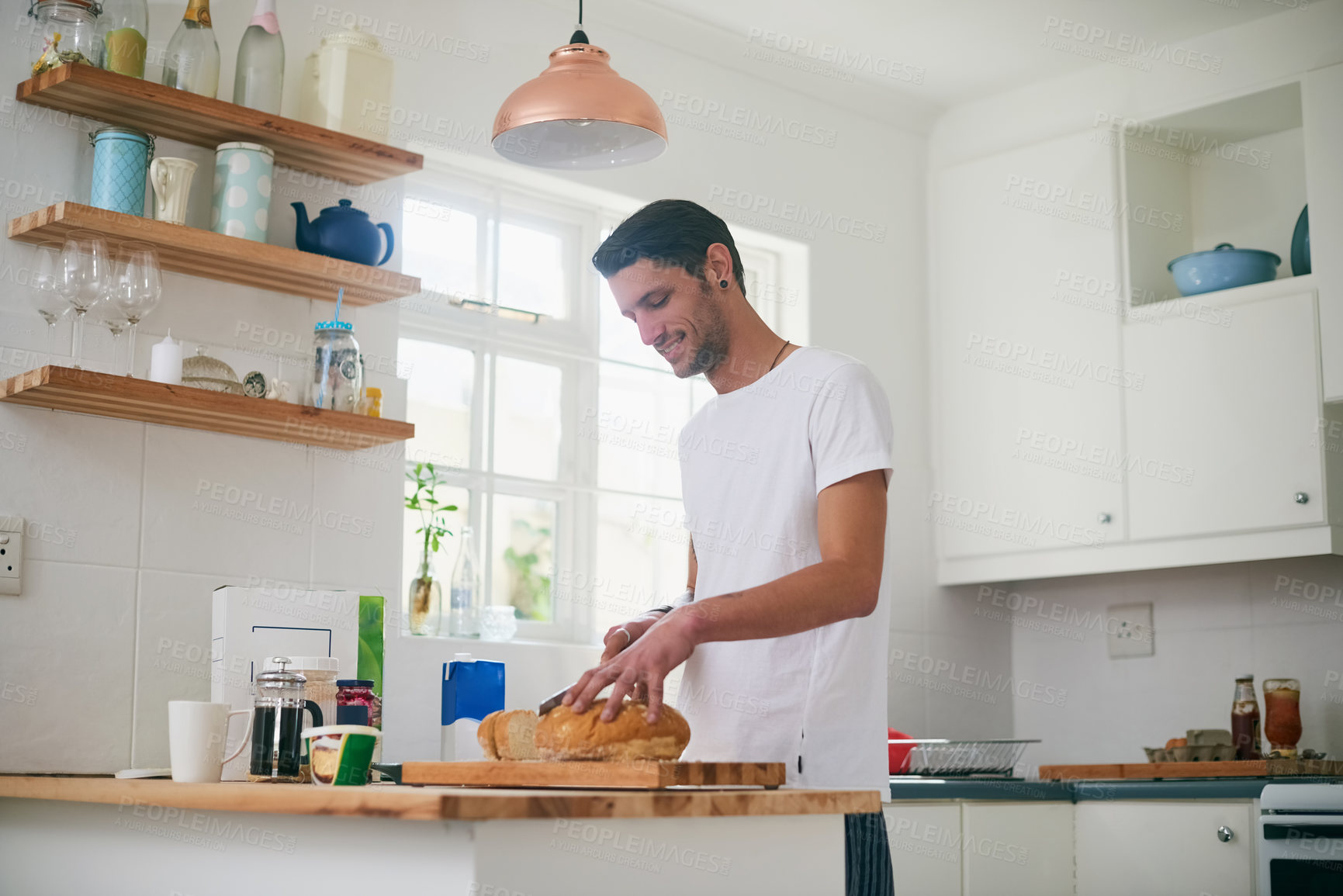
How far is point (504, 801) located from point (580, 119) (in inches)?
57.0

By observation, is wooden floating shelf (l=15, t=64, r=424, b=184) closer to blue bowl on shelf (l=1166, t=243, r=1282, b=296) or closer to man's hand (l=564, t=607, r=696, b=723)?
man's hand (l=564, t=607, r=696, b=723)

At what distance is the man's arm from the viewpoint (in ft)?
4.46

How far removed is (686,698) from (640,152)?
3.76 ft

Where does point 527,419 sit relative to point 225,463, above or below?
above

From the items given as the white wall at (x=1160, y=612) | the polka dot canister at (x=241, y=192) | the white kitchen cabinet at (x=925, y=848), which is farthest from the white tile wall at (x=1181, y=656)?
the polka dot canister at (x=241, y=192)

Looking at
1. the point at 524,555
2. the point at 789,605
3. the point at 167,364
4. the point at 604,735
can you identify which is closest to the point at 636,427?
the point at 524,555

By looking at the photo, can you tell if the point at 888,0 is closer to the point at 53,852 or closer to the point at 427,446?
the point at 427,446

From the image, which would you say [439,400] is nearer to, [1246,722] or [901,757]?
[901,757]

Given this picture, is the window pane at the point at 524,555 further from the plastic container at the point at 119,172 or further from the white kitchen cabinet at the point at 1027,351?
the white kitchen cabinet at the point at 1027,351

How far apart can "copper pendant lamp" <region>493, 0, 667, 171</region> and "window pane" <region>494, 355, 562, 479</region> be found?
3.12ft

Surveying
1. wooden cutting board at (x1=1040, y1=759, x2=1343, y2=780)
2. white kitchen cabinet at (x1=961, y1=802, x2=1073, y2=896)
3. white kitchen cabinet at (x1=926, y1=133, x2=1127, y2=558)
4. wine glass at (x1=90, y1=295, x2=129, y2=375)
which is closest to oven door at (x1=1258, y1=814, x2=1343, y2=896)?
wooden cutting board at (x1=1040, y1=759, x2=1343, y2=780)

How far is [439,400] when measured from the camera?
10.7ft

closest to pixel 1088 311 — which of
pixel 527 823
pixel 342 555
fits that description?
pixel 342 555

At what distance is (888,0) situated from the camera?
3479mm
